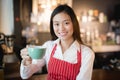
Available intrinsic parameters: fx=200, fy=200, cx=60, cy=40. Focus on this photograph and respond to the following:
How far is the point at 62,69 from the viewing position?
1.13 meters

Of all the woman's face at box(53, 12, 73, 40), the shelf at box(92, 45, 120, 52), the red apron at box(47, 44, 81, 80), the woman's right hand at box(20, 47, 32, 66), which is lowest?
the shelf at box(92, 45, 120, 52)

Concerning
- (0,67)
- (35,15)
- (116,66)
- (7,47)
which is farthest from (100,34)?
(0,67)

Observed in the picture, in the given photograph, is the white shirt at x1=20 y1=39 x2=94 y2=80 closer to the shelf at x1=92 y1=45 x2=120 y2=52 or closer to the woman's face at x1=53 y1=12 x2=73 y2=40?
the woman's face at x1=53 y1=12 x2=73 y2=40

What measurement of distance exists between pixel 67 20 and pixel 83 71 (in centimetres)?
28

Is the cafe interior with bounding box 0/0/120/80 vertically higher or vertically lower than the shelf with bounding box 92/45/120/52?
higher

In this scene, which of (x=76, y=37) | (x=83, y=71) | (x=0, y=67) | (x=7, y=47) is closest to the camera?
(x=83, y=71)

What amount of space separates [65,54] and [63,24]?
188 mm

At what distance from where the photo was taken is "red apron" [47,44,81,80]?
1.09 metres

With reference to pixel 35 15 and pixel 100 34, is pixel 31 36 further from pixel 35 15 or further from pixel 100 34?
pixel 100 34

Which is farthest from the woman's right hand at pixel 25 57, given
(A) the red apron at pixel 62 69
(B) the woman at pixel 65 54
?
(A) the red apron at pixel 62 69

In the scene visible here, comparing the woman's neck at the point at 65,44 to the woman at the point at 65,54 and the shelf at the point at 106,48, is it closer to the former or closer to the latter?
the woman at the point at 65,54

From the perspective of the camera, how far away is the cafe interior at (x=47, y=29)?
6.50 ft

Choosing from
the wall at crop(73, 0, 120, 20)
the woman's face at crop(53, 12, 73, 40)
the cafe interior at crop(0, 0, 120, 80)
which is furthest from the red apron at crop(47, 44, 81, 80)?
the wall at crop(73, 0, 120, 20)

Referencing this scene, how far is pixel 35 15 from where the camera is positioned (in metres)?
2.80
